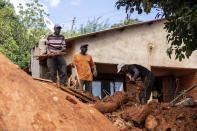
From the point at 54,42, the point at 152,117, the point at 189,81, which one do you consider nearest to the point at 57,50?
the point at 54,42

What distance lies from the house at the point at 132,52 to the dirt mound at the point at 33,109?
6.33m

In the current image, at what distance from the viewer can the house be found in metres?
10.3

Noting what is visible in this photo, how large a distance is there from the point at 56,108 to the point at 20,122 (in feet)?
2.05

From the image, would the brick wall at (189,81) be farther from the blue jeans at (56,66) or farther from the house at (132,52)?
the blue jeans at (56,66)

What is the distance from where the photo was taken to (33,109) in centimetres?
299

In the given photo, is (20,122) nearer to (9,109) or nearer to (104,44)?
(9,109)

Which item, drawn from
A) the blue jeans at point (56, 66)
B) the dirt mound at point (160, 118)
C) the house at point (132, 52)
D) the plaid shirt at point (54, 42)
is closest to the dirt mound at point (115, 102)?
the dirt mound at point (160, 118)

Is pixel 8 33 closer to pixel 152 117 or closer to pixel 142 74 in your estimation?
pixel 142 74

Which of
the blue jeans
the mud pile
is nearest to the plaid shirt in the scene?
the blue jeans

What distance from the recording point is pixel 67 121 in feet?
10.6

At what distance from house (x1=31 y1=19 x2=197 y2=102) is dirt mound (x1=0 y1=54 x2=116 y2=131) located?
249 inches

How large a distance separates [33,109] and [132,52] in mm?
8248

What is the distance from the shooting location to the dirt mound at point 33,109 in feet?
9.18

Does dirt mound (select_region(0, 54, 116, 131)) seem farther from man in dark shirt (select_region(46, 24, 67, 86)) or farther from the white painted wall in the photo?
the white painted wall
